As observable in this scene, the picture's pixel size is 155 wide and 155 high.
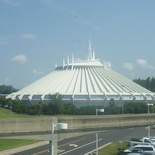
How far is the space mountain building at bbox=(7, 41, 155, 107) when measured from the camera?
261 feet

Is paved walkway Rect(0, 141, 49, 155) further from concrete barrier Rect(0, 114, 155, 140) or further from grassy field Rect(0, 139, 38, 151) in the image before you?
concrete barrier Rect(0, 114, 155, 140)

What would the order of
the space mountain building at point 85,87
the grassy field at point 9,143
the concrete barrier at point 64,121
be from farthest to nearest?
1. the space mountain building at point 85,87
2. the grassy field at point 9,143
3. the concrete barrier at point 64,121

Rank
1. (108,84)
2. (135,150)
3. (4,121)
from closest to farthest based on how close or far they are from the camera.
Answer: (4,121) < (135,150) < (108,84)

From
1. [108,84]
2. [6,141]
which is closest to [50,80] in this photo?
[108,84]

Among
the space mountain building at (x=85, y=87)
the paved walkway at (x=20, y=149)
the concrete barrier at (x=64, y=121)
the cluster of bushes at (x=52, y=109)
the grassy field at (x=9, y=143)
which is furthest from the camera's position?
the space mountain building at (x=85, y=87)

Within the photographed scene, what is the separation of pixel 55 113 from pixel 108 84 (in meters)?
36.0

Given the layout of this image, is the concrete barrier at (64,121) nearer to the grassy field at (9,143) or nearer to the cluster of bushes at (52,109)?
the grassy field at (9,143)

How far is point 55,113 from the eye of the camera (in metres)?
56.1

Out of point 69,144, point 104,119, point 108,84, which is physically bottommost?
point 69,144

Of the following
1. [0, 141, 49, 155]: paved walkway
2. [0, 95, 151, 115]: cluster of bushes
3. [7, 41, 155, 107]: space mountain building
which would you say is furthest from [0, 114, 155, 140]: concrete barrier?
[7, 41, 155, 107]: space mountain building

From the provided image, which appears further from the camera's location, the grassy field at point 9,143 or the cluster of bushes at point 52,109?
the cluster of bushes at point 52,109

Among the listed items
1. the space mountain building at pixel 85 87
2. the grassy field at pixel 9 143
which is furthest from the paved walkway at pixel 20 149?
the space mountain building at pixel 85 87

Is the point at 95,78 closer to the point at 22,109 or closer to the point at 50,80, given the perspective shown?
the point at 50,80

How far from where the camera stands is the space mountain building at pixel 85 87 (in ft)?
261
